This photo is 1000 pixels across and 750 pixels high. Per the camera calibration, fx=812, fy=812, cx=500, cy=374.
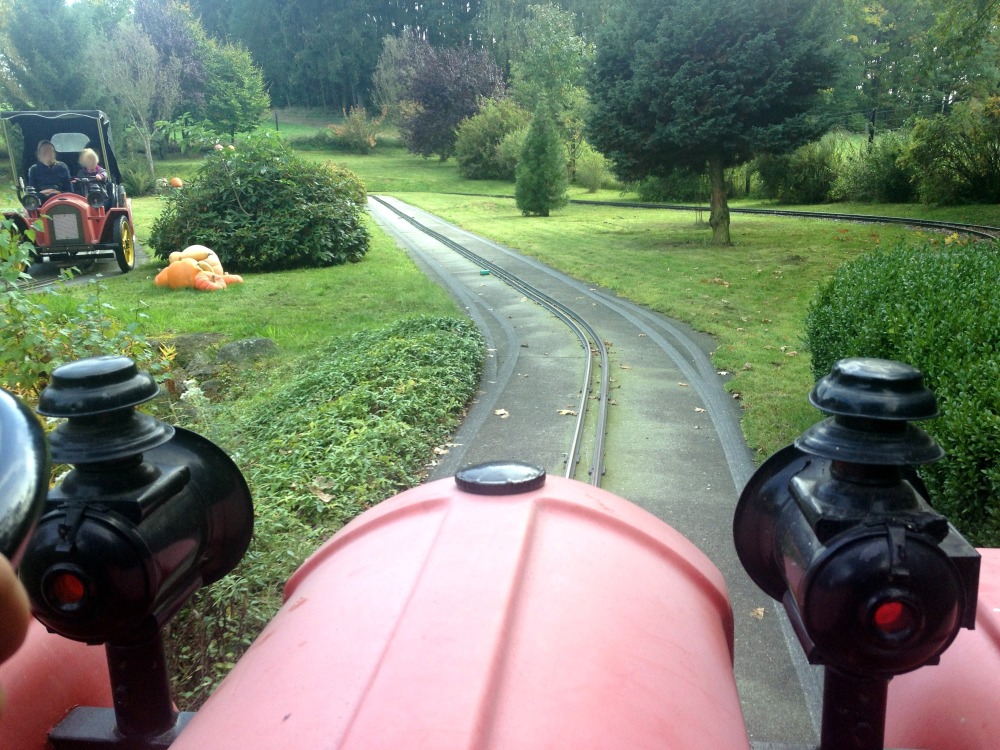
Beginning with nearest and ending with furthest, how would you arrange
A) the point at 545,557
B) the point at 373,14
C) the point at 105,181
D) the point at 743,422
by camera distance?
1. the point at 545,557
2. the point at 743,422
3. the point at 105,181
4. the point at 373,14

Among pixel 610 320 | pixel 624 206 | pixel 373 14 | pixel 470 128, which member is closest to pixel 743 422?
pixel 610 320

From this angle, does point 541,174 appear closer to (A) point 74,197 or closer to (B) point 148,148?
(A) point 74,197

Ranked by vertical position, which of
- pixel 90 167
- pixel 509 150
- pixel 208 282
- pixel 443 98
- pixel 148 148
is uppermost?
pixel 443 98

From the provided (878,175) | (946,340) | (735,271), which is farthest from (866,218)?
(946,340)

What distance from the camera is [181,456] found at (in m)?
1.85

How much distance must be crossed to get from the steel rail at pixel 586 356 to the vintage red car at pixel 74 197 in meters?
7.69

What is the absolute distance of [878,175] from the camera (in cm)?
3244

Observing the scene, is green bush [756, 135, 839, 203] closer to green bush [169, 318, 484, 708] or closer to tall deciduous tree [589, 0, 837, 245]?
tall deciduous tree [589, 0, 837, 245]

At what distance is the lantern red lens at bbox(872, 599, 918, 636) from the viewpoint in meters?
1.42

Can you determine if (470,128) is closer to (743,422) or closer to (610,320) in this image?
(610,320)

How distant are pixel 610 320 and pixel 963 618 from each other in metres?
10.6

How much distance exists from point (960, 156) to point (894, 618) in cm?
3156

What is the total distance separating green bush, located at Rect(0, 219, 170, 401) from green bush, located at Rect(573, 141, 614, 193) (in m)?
40.8

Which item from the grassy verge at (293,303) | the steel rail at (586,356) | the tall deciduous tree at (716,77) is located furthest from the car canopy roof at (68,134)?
the tall deciduous tree at (716,77)
